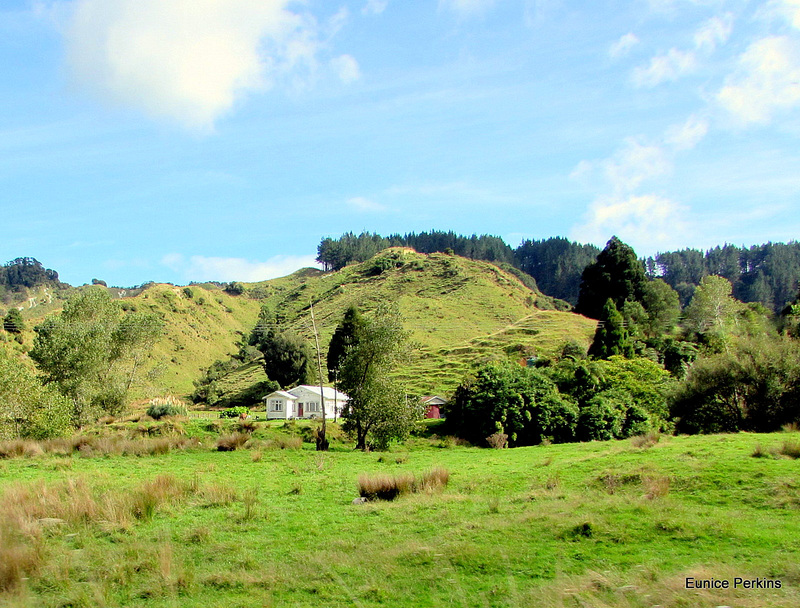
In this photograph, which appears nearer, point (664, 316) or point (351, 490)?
point (351, 490)

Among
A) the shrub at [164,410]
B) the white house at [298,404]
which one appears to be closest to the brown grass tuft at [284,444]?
the shrub at [164,410]

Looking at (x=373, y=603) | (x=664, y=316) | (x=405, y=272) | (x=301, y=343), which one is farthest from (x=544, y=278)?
(x=373, y=603)

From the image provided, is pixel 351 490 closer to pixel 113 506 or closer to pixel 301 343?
pixel 113 506

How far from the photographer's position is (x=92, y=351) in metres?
47.2

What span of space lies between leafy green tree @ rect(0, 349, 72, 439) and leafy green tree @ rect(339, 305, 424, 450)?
18.4 m

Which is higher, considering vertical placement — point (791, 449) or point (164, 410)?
point (164, 410)

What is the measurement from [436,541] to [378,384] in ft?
82.0

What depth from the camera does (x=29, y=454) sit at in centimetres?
2831

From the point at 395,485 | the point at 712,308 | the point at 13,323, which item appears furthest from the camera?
the point at 13,323

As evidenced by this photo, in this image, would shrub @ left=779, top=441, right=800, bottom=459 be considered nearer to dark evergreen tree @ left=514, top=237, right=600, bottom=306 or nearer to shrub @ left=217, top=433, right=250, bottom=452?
shrub @ left=217, top=433, right=250, bottom=452

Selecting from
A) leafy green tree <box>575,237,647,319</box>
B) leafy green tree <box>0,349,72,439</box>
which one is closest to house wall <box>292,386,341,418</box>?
leafy green tree <box>0,349,72,439</box>

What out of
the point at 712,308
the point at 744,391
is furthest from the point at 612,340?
the point at 712,308

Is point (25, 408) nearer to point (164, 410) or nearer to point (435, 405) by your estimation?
point (164, 410)

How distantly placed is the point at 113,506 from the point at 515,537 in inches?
371
